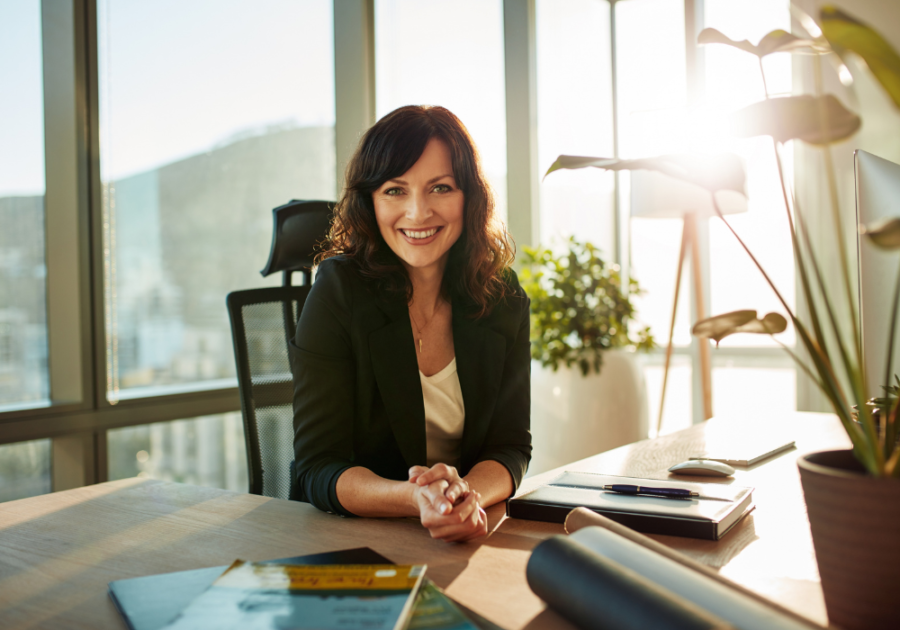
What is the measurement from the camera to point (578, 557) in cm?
57

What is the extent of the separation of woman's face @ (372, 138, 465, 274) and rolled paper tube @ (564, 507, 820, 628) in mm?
794

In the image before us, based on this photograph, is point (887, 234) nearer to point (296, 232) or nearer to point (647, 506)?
point (647, 506)

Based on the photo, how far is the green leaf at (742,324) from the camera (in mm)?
590

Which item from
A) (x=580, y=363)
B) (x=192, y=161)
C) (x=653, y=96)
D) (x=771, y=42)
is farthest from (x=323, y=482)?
(x=653, y=96)

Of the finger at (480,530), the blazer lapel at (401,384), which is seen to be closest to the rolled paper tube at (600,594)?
the finger at (480,530)

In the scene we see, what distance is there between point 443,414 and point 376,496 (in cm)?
44

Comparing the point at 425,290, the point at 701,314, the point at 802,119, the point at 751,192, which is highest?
the point at 751,192

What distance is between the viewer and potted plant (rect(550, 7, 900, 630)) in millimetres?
494

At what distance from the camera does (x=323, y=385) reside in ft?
4.01

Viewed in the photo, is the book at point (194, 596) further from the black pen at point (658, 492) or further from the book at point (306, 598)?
the black pen at point (658, 492)

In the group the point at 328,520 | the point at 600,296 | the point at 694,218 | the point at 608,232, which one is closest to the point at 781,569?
the point at 328,520

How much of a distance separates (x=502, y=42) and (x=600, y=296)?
64.6 inches

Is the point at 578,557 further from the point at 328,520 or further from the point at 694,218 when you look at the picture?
the point at 694,218

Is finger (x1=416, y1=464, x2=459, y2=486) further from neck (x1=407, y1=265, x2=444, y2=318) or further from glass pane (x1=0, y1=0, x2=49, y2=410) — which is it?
glass pane (x1=0, y1=0, x2=49, y2=410)
